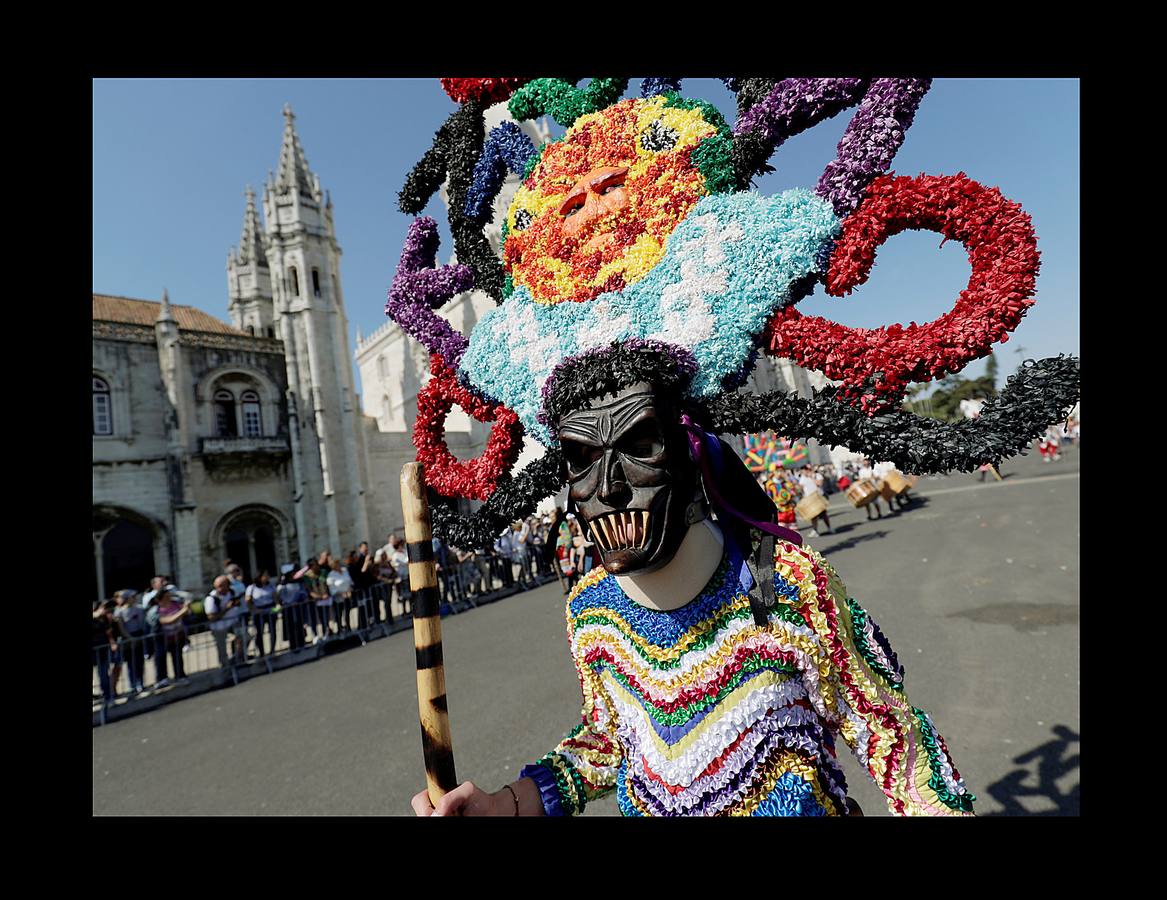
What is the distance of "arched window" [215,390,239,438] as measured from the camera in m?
20.9

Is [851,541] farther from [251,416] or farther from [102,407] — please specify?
[102,407]

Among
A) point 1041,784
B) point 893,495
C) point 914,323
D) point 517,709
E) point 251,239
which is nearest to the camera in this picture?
point 914,323

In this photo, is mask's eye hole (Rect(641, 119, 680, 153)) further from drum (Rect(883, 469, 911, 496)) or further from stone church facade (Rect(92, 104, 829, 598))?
stone church facade (Rect(92, 104, 829, 598))

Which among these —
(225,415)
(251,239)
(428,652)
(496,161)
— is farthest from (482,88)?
(251,239)

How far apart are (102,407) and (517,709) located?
827 inches

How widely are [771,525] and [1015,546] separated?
33.2ft

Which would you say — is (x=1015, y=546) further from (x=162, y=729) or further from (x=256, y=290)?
(x=256, y=290)

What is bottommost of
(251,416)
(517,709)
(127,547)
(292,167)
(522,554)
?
(517,709)

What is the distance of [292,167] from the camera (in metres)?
23.6

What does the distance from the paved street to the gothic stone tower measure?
46.3ft

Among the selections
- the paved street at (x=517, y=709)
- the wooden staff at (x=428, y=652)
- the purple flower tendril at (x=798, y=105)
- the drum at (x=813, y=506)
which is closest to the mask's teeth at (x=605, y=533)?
the wooden staff at (x=428, y=652)

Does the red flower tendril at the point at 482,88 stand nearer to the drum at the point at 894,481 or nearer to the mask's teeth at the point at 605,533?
the mask's teeth at the point at 605,533

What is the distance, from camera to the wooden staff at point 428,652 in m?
1.41
